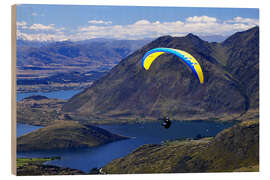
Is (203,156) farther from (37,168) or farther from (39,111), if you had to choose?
(39,111)

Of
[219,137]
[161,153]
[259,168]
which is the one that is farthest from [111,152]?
A: [259,168]

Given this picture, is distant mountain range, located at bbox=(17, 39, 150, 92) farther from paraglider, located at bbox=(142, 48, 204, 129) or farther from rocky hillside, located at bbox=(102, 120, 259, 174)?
rocky hillside, located at bbox=(102, 120, 259, 174)

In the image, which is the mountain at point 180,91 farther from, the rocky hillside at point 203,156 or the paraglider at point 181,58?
the paraglider at point 181,58

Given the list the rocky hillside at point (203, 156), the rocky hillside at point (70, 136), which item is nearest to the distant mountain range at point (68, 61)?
the rocky hillside at point (70, 136)

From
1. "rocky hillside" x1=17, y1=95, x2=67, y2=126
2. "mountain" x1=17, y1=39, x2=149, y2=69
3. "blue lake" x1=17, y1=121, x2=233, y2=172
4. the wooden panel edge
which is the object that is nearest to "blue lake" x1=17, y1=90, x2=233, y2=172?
"blue lake" x1=17, y1=121, x2=233, y2=172

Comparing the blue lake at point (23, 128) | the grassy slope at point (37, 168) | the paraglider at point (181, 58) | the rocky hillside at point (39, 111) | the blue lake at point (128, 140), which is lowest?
the grassy slope at point (37, 168)
